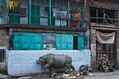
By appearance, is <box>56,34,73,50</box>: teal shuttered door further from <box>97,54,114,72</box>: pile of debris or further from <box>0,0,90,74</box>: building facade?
<box>97,54,114,72</box>: pile of debris

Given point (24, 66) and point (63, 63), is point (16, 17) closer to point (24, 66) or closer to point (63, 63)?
point (24, 66)

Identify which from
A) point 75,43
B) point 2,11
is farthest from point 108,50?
point 2,11

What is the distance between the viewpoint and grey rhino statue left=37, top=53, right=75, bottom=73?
12.4m

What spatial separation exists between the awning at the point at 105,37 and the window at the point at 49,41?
413 cm

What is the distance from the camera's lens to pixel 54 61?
12602 mm

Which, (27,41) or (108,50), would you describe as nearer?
(27,41)

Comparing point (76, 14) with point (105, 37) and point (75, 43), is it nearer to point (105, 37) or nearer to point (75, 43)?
point (75, 43)

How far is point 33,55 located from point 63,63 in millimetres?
2129

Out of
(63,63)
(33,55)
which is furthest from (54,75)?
(33,55)

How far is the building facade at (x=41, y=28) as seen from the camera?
1258 centimetres

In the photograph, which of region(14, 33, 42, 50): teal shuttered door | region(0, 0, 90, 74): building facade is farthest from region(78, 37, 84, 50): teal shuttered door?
region(14, 33, 42, 50): teal shuttered door

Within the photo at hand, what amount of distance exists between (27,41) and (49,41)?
1.66 meters

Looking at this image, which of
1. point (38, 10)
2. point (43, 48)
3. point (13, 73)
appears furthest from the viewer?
point (38, 10)

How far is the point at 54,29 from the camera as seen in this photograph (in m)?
13.9
